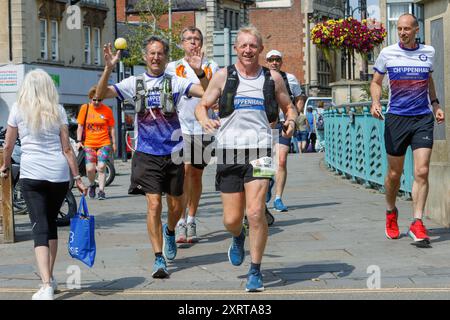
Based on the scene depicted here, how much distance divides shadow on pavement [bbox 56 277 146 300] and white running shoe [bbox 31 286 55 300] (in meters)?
0.13

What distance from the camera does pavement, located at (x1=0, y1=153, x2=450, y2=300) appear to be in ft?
25.6

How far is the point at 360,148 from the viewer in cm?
1761

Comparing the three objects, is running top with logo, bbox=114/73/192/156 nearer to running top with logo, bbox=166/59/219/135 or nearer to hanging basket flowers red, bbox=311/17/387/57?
running top with logo, bbox=166/59/219/135

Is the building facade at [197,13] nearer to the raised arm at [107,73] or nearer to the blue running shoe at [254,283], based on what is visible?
the raised arm at [107,73]

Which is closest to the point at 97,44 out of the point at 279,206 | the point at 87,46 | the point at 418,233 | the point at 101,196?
the point at 87,46

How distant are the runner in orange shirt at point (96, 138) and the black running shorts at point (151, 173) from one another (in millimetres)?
8293

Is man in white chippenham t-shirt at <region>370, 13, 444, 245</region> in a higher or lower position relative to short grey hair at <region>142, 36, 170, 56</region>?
lower

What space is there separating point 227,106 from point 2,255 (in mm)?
3309

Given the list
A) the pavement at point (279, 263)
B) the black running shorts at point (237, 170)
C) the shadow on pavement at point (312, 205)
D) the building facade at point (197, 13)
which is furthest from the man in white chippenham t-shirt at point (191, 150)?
the building facade at point (197, 13)

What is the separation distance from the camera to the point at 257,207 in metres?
7.94

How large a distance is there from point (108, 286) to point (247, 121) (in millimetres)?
1679

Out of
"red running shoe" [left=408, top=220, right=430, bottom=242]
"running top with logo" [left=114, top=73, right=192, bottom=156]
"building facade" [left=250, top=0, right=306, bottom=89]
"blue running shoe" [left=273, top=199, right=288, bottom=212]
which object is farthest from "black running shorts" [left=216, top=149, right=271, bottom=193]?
"building facade" [left=250, top=0, right=306, bottom=89]

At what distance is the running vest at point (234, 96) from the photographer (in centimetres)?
A: 805

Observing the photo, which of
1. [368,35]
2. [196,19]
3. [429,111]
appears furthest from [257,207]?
[196,19]
